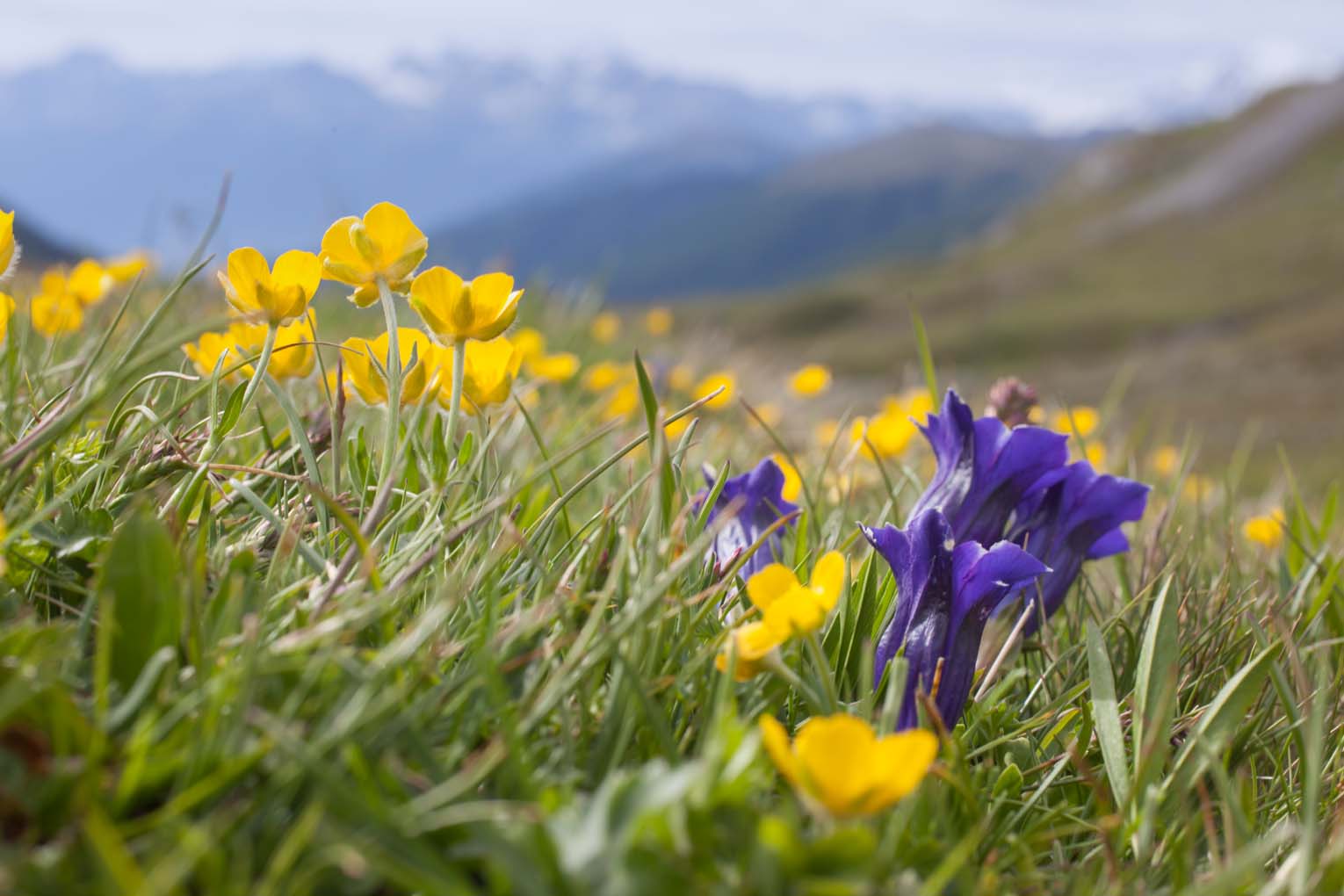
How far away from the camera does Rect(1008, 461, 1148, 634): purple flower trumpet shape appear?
1.67 m

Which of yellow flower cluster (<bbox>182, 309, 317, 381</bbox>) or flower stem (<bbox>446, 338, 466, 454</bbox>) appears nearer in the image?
flower stem (<bbox>446, 338, 466, 454</bbox>)

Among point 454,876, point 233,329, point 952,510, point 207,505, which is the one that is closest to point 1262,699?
point 952,510

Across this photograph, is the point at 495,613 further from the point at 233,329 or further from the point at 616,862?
the point at 233,329

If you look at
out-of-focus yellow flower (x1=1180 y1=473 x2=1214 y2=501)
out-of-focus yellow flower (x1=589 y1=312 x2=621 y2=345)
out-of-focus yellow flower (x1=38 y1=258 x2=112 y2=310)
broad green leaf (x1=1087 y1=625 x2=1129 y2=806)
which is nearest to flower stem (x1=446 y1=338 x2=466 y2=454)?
broad green leaf (x1=1087 y1=625 x2=1129 y2=806)

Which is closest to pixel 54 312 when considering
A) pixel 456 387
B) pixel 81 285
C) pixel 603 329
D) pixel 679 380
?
pixel 81 285

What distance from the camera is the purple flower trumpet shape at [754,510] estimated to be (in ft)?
5.79

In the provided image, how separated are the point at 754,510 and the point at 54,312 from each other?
1.98m

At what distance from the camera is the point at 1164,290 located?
86.8 meters

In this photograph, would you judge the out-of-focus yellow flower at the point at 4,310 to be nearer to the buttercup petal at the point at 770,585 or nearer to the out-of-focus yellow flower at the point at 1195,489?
the buttercup petal at the point at 770,585

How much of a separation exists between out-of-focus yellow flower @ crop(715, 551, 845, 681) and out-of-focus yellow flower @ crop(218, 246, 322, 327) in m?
0.75

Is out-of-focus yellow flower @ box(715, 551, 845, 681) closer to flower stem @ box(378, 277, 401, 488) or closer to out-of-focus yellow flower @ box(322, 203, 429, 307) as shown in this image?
flower stem @ box(378, 277, 401, 488)

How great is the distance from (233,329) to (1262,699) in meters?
1.77

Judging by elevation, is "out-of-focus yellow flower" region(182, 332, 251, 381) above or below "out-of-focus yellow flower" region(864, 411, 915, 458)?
above

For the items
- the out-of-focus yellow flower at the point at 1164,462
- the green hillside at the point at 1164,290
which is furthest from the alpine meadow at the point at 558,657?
the green hillside at the point at 1164,290
